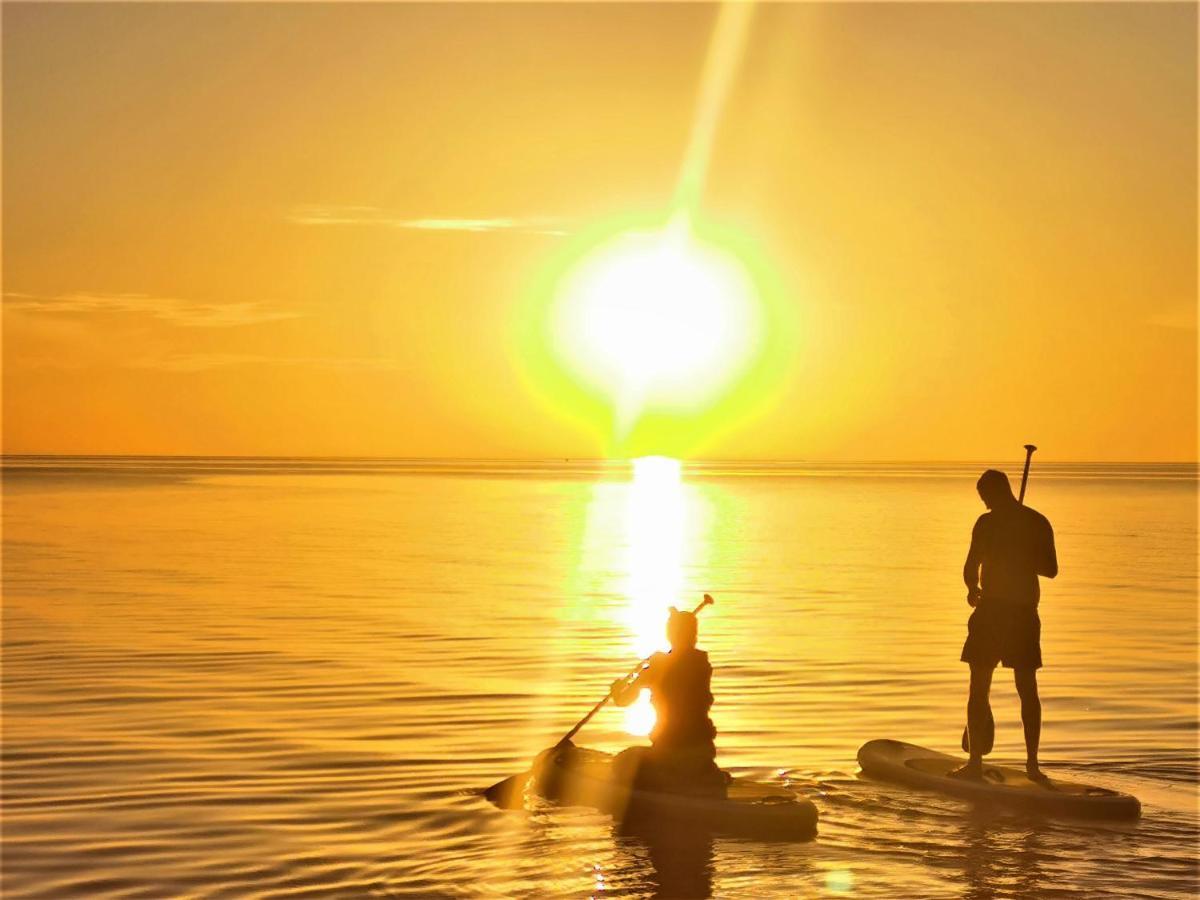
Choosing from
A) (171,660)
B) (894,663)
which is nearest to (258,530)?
(171,660)

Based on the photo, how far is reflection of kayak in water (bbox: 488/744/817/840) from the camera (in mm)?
10930

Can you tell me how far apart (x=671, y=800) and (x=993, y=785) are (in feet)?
8.59

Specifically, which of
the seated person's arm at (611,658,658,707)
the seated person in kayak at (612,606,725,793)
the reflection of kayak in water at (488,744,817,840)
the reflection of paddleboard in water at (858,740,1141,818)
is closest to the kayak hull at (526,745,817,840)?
the reflection of kayak in water at (488,744,817,840)

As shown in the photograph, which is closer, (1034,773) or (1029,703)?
(1034,773)

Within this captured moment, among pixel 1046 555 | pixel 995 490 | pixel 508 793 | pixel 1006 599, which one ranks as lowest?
pixel 508 793

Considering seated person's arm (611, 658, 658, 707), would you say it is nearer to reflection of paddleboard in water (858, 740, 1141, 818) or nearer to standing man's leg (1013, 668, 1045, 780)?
reflection of paddleboard in water (858, 740, 1141, 818)

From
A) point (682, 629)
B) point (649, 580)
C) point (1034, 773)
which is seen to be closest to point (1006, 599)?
point (1034, 773)

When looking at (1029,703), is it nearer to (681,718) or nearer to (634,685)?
(681,718)

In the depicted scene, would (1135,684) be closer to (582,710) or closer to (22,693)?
(582,710)

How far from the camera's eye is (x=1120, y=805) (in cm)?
1128

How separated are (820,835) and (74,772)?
6.39 metres

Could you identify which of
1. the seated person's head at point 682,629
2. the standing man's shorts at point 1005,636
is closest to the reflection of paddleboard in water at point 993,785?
the standing man's shorts at point 1005,636

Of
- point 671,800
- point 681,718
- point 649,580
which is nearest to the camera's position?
point 671,800

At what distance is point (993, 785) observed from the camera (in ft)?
39.3
